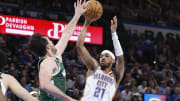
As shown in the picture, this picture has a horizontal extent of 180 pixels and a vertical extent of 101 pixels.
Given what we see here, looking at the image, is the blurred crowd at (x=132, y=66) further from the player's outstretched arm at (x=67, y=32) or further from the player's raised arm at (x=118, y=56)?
the player's outstretched arm at (x=67, y=32)

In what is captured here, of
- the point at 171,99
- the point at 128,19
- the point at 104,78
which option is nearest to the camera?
the point at 104,78

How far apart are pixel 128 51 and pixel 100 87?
30.3 feet

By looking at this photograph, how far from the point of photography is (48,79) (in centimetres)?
294

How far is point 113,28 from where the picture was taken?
4625mm

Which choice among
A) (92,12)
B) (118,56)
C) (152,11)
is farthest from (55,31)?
(152,11)

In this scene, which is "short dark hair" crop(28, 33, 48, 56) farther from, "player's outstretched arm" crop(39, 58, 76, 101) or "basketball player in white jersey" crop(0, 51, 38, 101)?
"basketball player in white jersey" crop(0, 51, 38, 101)

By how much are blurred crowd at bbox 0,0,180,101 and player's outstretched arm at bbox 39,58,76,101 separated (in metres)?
4.55

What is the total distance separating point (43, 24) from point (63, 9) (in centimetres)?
298

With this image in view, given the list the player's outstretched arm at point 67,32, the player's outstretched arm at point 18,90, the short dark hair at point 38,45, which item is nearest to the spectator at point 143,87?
the player's outstretched arm at point 67,32

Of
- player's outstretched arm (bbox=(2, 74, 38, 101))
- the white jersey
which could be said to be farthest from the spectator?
player's outstretched arm (bbox=(2, 74, 38, 101))

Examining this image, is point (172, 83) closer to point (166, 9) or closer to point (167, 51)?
point (167, 51)

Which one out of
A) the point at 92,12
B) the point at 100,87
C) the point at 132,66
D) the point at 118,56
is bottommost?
the point at 100,87

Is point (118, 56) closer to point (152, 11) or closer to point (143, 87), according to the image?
point (143, 87)

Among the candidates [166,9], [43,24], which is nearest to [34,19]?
[43,24]
